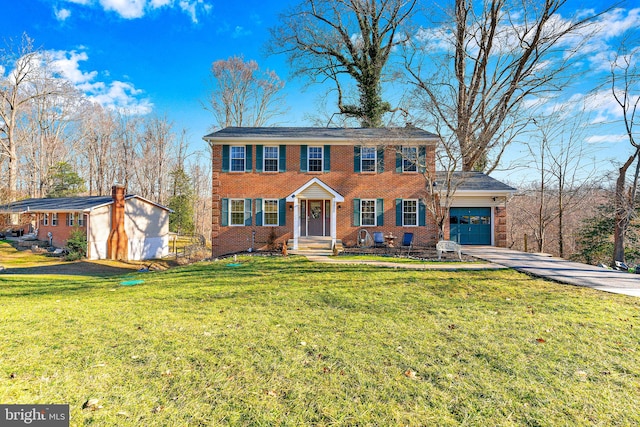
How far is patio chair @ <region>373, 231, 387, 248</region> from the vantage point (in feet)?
47.6

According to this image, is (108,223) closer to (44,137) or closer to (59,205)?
(59,205)

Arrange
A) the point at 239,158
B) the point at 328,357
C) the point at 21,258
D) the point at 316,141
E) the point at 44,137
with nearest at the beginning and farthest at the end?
1. the point at 328,357
2. the point at 316,141
3. the point at 239,158
4. the point at 21,258
5. the point at 44,137

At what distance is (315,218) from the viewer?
1655 cm

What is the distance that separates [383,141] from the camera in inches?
598

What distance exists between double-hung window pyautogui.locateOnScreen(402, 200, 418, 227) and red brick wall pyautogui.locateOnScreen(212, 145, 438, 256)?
29 cm

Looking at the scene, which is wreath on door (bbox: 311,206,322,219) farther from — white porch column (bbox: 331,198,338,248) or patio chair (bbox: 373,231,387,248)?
patio chair (bbox: 373,231,387,248)

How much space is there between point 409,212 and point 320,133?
683 cm

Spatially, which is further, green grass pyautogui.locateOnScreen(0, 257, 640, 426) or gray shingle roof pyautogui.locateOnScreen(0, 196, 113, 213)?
gray shingle roof pyautogui.locateOnScreen(0, 196, 113, 213)

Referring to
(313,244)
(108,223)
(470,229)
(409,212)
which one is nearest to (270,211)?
(313,244)

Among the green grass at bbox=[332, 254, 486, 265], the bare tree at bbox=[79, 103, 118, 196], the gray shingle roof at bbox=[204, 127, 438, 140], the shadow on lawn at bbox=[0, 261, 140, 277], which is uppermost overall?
the bare tree at bbox=[79, 103, 118, 196]

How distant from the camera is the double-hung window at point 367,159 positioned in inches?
637

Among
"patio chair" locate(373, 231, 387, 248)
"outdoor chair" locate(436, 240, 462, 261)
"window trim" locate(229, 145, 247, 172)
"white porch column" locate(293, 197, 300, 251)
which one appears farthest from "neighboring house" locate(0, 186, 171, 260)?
"outdoor chair" locate(436, 240, 462, 261)

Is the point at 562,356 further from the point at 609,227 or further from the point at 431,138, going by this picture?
the point at 609,227

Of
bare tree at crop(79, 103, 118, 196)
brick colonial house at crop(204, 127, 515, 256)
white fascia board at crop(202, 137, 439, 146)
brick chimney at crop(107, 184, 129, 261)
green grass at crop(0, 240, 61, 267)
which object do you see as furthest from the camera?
bare tree at crop(79, 103, 118, 196)
